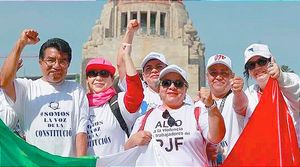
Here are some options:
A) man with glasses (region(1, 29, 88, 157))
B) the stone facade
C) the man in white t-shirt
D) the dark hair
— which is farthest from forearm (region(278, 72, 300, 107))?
the stone facade

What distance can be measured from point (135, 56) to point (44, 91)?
2872cm

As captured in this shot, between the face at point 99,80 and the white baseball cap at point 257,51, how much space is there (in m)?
1.37

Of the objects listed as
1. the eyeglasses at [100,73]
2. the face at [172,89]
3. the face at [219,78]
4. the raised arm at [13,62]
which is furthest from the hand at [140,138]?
the raised arm at [13,62]

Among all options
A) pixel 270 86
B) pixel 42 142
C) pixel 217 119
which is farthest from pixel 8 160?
pixel 270 86

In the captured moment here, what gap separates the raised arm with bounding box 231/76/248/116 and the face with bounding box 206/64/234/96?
0.24 meters

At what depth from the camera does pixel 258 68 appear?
17.7 ft

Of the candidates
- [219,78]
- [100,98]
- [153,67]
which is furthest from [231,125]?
[100,98]

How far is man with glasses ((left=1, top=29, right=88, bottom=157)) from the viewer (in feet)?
17.1

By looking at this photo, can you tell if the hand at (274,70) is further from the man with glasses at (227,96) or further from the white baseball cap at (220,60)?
the white baseball cap at (220,60)

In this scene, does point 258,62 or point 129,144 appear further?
point 258,62

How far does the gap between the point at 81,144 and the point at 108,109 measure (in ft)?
1.56

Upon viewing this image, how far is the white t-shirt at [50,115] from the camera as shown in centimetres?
523

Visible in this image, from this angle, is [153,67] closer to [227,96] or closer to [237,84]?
[227,96]

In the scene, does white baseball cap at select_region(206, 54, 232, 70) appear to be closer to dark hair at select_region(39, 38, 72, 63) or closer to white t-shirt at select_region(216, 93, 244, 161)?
white t-shirt at select_region(216, 93, 244, 161)
